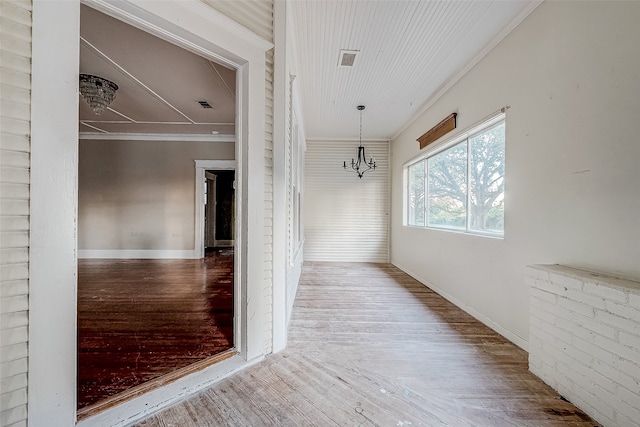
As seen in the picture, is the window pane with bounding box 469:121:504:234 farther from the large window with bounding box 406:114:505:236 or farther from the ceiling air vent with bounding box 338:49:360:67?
the ceiling air vent with bounding box 338:49:360:67

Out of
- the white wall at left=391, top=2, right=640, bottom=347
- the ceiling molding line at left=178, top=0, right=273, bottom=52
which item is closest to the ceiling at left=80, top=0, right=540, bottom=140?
the white wall at left=391, top=2, right=640, bottom=347

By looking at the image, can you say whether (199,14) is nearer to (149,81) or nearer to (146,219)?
(149,81)

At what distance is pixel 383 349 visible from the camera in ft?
7.14

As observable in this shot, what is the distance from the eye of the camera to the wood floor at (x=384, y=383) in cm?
141

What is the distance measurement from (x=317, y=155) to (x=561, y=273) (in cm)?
505

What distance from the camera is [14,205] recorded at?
1030mm

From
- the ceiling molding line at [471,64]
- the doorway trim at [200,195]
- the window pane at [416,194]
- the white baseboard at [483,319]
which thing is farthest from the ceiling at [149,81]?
the white baseboard at [483,319]

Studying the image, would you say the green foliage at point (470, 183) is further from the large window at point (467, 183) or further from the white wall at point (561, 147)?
the white wall at point (561, 147)

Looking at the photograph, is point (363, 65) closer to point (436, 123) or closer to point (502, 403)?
point (436, 123)

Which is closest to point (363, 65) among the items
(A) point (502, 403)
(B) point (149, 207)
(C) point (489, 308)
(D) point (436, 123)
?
(D) point (436, 123)

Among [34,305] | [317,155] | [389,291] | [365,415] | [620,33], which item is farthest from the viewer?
[317,155]

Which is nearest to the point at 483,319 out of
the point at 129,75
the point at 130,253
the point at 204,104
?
the point at 204,104

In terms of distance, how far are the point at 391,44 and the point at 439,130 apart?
56.8 inches

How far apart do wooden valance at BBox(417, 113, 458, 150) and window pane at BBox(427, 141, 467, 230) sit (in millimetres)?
242
